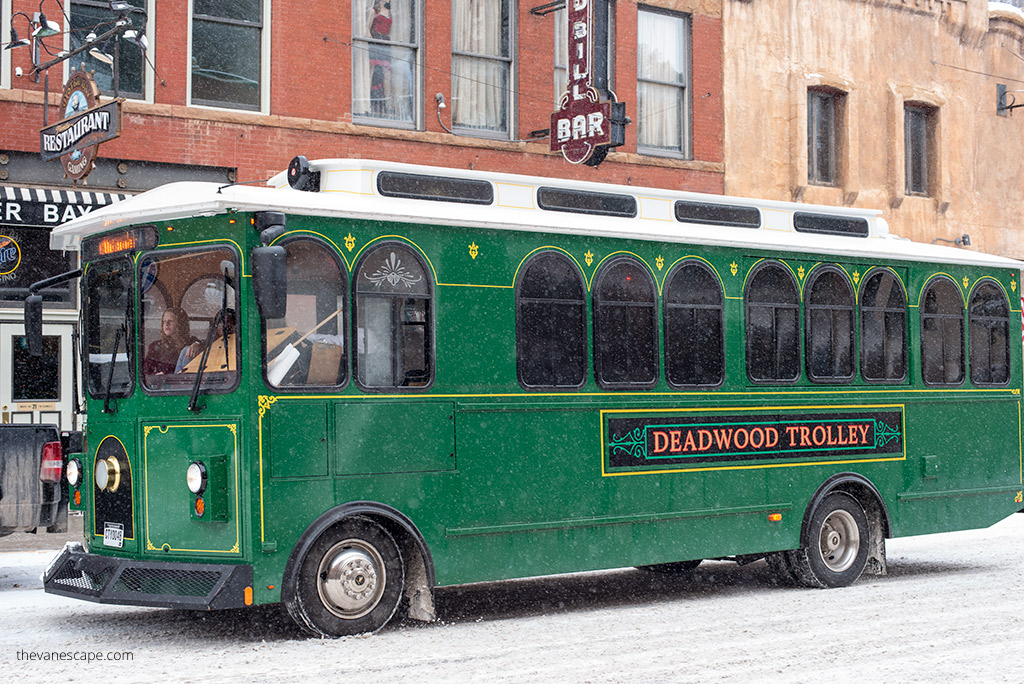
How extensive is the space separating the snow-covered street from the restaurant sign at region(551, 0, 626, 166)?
8.29 metres

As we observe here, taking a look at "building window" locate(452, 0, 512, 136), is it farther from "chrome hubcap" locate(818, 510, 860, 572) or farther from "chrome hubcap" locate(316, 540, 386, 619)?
"chrome hubcap" locate(316, 540, 386, 619)

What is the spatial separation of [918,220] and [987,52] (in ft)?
13.8

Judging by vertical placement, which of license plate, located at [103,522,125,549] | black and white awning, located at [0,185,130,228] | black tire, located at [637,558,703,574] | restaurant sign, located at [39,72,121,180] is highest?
restaurant sign, located at [39,72,121,180]

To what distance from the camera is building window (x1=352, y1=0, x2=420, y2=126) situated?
62.1ft

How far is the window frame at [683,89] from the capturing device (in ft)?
72.2

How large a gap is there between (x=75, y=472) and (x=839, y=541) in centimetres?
661

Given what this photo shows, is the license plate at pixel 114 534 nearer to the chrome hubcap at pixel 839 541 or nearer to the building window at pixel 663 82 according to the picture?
the chrome hubcap at pixel 839 541

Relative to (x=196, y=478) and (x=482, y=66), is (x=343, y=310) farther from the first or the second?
(x=482, y=66)

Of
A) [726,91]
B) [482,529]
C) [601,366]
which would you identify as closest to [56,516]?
[482,529]

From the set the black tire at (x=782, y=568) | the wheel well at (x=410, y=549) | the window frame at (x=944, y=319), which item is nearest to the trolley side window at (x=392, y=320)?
the wheel well at (x=410, y=549)

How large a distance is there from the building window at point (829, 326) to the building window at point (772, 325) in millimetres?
152

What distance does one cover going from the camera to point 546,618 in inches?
396

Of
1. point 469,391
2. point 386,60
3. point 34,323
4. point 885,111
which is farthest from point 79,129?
point 885,111

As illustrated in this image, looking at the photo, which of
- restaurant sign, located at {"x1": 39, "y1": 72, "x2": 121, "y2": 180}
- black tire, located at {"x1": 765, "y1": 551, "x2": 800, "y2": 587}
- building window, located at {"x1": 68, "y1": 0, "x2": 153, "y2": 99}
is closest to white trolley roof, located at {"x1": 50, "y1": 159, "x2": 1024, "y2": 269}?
black tire, located at {"x1": 765, "y1": 551, "x2": 800, "y2": 587}
